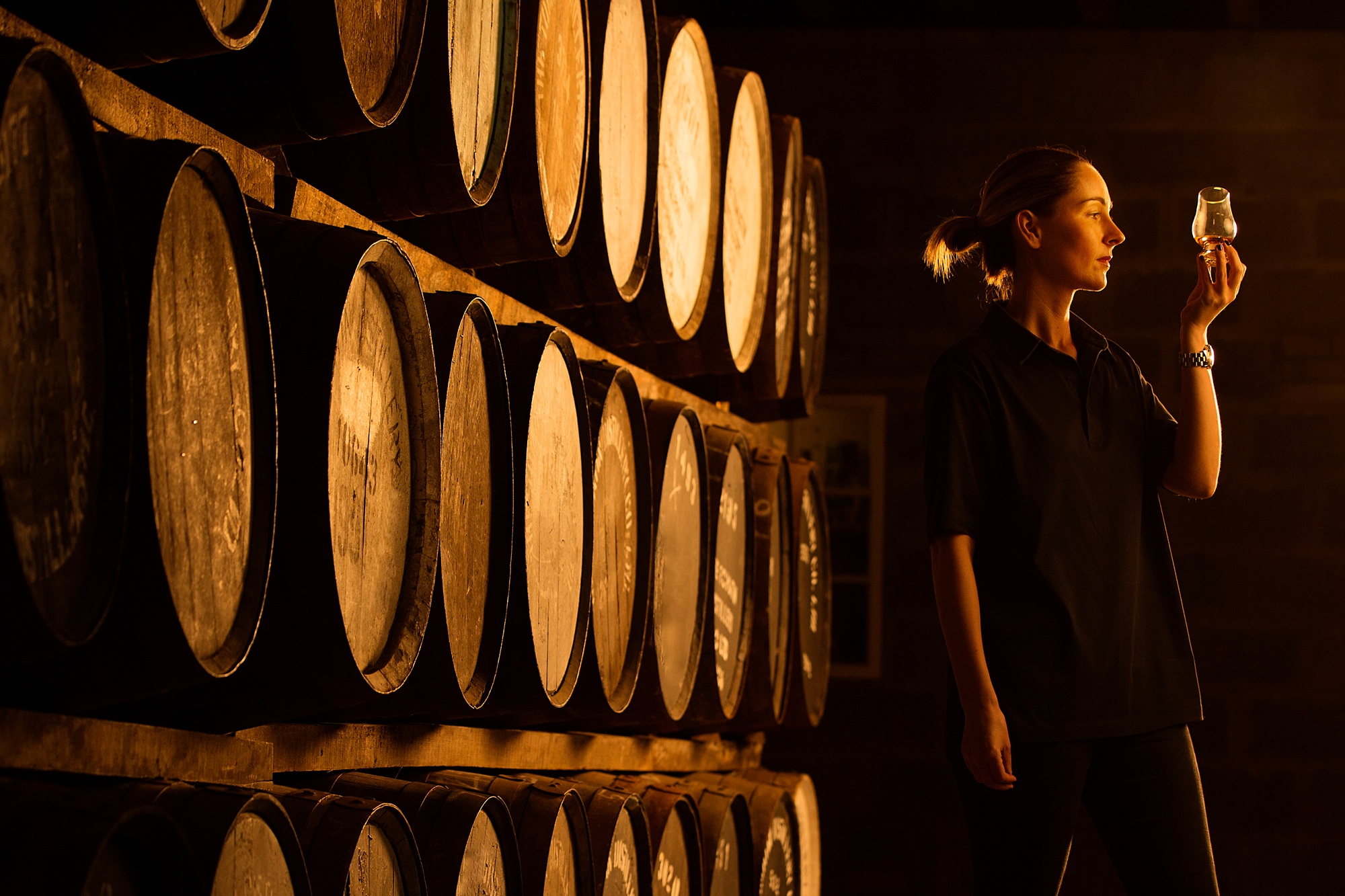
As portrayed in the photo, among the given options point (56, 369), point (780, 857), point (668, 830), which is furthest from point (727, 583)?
point (56, 369)

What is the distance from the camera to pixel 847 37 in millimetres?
6969

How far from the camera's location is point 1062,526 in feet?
7.54

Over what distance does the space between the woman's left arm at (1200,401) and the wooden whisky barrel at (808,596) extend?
4.11 ft

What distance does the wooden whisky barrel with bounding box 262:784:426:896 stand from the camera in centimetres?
144

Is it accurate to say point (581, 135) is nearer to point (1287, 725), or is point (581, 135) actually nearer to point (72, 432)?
point (72, 432)

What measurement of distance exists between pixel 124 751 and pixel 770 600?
88.6 inches

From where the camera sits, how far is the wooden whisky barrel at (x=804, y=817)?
11.5 feet

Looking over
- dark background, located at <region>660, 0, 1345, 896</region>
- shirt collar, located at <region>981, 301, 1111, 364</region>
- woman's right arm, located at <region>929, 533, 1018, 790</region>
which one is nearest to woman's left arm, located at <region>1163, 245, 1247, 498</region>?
shirt collar, located at <region>981, 301, 1111, 364</region>

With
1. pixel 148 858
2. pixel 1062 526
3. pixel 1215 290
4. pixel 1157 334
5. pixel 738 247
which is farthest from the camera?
pixel 1157 334

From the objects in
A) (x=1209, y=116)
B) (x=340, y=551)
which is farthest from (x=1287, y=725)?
(x=340, y=551)

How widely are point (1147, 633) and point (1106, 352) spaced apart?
0.49m

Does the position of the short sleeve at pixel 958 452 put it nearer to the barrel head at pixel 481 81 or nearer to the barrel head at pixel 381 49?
the barrel head at pixel 481 81

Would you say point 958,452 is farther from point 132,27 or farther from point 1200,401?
point 132,27

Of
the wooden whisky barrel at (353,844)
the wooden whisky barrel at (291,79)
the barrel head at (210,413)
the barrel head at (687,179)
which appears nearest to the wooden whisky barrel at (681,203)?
the barrel head at (687,179)
